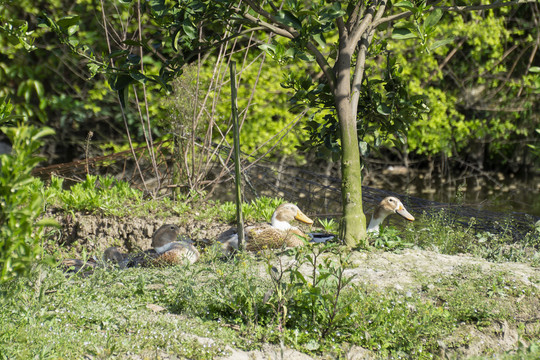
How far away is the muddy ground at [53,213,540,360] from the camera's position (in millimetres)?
2959

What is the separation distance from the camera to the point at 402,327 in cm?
299

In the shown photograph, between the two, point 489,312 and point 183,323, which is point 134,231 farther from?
point 489,312

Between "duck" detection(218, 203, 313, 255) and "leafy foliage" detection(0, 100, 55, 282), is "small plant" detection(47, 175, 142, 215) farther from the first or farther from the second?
"leafy foliage" detection(0, 100, 55, 282)

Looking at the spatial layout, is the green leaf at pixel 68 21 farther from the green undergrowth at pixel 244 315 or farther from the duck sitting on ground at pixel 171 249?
the duck sitting on ground at pixel 171 249

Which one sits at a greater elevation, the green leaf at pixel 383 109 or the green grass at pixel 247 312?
the green leaf at pixel 383 109

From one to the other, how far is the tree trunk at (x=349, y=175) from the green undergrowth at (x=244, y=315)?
0.79m

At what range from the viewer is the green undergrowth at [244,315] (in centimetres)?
270

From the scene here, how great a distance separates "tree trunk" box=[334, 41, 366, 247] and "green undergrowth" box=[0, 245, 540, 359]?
789mm

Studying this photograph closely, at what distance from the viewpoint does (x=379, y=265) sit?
396cm

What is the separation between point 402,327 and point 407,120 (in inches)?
81.1

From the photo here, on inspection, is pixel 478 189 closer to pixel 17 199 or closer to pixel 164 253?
pixel 164 253

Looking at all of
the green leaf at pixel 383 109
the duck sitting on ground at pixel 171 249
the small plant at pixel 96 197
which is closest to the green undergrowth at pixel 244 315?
the duck sitting on ground at pixel 171 249

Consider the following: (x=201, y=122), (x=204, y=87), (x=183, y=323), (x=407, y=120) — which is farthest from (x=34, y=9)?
(x=183, y=323)

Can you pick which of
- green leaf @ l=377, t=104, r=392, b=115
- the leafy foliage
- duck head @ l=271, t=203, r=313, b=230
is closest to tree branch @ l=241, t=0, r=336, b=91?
green leaf @ l=377, t=104, r=392, b=115
